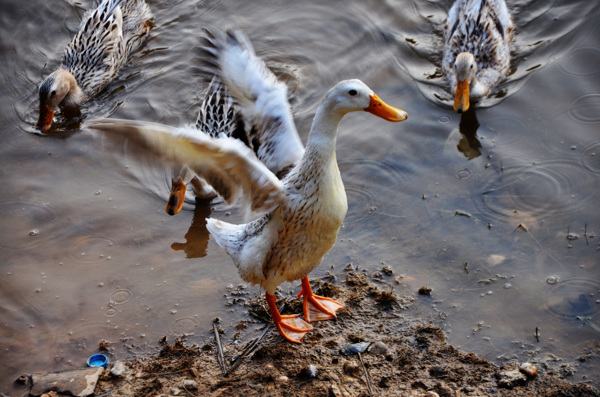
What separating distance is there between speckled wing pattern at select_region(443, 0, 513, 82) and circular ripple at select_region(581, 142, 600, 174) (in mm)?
1754

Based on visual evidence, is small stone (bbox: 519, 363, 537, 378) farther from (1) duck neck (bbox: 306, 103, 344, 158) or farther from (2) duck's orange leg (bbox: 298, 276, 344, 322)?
(1) duck neck (bbox: 306, 103, 344, 158)

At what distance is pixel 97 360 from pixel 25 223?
2015 millimetres

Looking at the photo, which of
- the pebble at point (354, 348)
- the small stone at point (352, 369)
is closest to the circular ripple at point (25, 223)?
the pebble at point (354, 348)

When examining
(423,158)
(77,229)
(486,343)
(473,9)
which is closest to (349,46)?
(473,9)

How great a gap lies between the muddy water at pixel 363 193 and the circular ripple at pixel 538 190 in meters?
0.02

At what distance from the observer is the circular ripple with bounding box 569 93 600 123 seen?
6.68 metres

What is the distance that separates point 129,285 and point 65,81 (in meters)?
3.55

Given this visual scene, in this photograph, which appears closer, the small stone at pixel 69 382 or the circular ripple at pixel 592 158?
the small stone at pixel 69 382

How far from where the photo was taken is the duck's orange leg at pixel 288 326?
4750 millimetres

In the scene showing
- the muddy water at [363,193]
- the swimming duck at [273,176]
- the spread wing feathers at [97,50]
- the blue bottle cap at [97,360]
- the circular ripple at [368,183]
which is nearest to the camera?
the swimming duck at [273,176]

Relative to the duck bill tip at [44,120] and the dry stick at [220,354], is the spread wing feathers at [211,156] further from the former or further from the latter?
the duck bill tip at [44,120]

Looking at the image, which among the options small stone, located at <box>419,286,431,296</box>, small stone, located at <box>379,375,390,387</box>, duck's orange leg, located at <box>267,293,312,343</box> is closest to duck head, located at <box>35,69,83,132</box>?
duck's orange leg, located at <box>267,293,312,343</box>

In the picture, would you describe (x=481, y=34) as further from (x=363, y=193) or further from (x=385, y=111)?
(x=385, y=111)

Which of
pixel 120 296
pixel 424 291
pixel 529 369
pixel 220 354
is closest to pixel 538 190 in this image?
pixel 424 291
